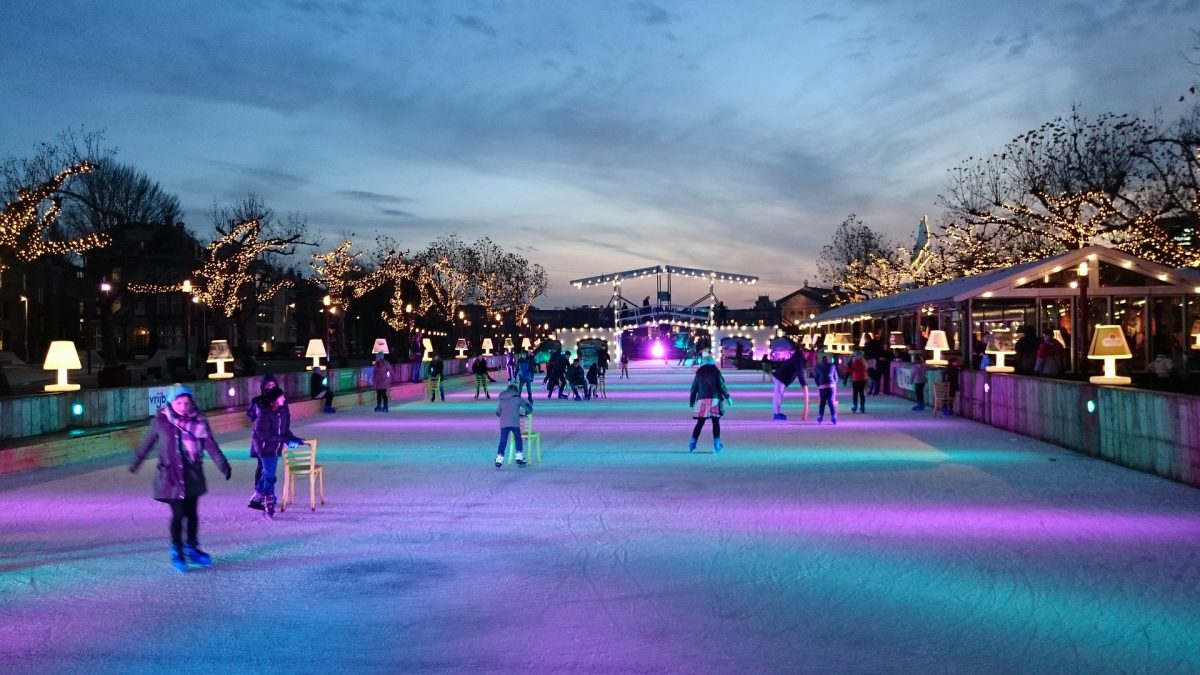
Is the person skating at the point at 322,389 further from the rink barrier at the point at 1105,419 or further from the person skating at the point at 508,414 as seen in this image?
the rink barrier at the point at 1105,419

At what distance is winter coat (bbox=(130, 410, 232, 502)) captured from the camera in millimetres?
7508

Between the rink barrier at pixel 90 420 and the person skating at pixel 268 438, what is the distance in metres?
5.96

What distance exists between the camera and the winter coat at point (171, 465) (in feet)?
24.6

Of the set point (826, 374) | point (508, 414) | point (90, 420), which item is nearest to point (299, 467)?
point (508, 414)

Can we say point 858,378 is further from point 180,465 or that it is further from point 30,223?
point 30,223

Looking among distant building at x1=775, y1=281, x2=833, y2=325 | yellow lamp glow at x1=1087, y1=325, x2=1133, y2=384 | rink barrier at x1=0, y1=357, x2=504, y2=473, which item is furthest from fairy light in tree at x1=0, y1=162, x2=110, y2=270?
distant building at x1=775, y1=281, x2=833, y2=325

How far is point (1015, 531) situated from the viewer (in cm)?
870

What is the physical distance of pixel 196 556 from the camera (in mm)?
7582

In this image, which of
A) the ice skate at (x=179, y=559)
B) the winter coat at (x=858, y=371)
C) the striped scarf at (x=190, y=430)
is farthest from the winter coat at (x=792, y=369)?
the ice skate at (x=179, y=559)

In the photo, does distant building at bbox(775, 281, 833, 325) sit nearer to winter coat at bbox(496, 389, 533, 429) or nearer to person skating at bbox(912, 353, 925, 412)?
person skating at bbox(912, 353, 925, 412)

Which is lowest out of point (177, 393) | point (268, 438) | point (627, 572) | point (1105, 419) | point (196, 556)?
point (627, 572)

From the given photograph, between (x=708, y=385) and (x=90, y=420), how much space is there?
10.6 m

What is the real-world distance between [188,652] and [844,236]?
69587mm

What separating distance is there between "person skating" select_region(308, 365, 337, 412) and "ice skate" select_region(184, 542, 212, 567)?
61.1ft
